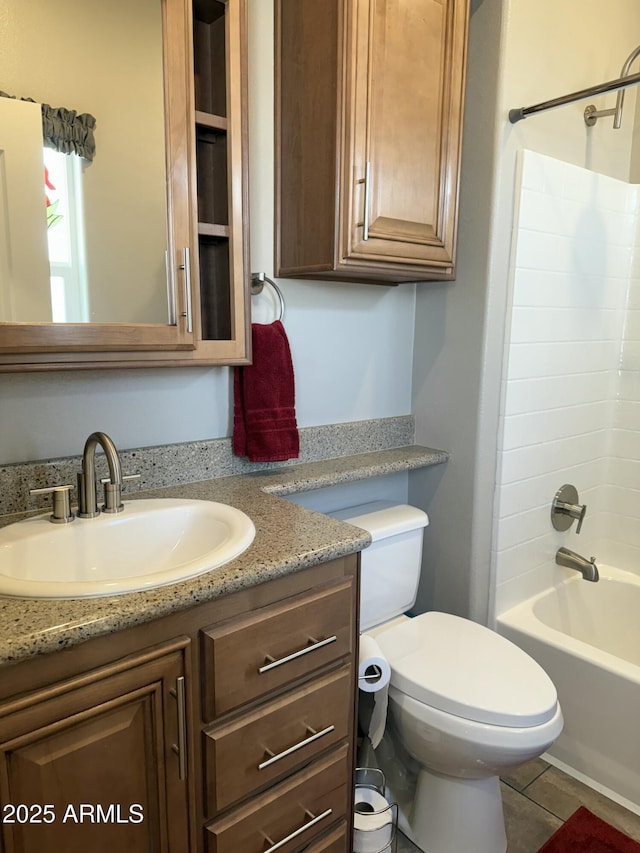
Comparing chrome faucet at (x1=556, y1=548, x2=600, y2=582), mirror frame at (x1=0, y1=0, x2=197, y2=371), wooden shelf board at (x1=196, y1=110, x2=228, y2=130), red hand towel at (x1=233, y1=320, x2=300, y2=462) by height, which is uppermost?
wooden shelf board at (x1=196, y1=110, x2=228, y2=130)

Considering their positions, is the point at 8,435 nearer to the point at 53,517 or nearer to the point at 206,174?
the point at 53,517

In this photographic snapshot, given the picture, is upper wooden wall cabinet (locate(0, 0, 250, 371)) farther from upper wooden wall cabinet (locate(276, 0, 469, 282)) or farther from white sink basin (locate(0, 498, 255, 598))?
white sink basin (locate(0, 498, 255, 598))

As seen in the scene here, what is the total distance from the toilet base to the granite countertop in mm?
822

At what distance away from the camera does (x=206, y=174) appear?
53.6 inches

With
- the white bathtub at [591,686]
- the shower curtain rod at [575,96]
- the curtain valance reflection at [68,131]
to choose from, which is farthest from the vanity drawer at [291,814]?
the shower curtain rod at [575,96]

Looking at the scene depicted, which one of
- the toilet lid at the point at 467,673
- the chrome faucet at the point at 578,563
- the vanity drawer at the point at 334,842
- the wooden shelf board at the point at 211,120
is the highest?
the wooden shelf board at the point at 211,120

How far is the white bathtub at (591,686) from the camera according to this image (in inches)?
65.9

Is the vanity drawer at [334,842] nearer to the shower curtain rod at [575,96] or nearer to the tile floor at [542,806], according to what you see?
the tile floor at [542,806]

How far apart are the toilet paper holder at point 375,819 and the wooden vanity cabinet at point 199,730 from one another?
11cm

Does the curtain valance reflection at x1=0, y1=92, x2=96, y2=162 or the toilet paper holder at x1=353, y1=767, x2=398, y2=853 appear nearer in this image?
the curtain valance reflection at x1=0, y1=92, x2=96, y2=162

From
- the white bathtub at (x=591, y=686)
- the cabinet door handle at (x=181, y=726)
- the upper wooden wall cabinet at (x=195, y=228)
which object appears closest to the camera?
the cabinet door handle at (x=181, y=726)

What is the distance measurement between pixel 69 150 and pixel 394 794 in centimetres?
181

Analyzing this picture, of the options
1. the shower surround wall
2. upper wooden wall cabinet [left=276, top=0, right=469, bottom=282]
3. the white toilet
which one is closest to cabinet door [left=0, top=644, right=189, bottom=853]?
the white toilet

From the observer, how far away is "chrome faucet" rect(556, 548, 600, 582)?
201 centimetres
